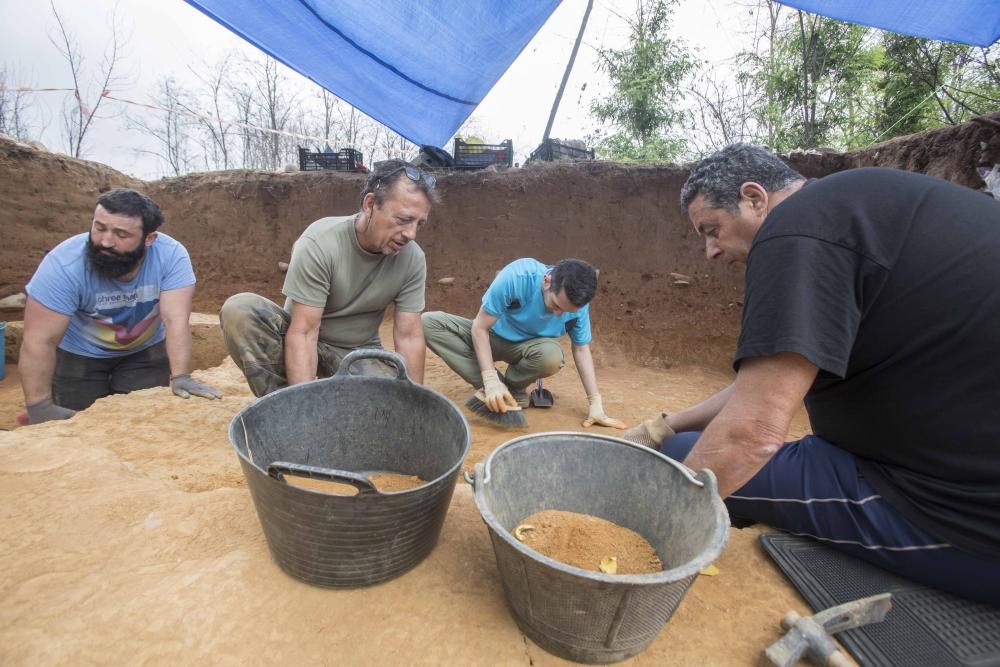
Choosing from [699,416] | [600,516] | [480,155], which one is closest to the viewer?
[600,516]

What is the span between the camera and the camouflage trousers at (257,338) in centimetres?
246

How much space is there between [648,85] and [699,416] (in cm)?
774

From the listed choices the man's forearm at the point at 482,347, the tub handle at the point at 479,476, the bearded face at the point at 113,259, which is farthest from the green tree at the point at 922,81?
the bearded face at the point at 113,259

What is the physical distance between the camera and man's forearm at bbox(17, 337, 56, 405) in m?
2.47

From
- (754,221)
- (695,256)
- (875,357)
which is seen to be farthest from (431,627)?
(695,256)

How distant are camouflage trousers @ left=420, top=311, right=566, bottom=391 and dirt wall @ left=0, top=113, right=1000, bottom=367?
159 cm

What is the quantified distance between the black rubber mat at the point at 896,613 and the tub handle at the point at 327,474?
1131mm

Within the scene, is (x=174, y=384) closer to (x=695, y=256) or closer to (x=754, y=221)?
(x=754, y=221)

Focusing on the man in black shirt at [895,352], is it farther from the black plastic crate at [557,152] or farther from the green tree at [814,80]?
the green tree at [814,80]

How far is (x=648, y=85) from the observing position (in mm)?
8164

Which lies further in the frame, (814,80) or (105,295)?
(814,80)

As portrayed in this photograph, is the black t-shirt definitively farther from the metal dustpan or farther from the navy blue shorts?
the metal dustpan

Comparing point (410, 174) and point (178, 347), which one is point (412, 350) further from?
point (178, 347)

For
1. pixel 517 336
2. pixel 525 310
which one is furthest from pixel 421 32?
pixel 517 336
